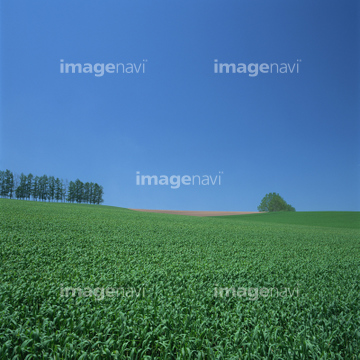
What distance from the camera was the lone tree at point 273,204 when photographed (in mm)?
83625

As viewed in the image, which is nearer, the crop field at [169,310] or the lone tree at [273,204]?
the crop field at [169,310]

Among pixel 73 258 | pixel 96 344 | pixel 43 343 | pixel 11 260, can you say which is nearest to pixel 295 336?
pixel 96 344

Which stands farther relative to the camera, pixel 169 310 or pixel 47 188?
pixel 47 188

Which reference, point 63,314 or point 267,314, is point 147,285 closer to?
point 63,314

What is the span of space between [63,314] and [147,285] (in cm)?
169

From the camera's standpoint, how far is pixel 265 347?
3.04 meters

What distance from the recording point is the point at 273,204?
84.4m

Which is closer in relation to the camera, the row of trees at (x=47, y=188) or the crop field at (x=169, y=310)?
the crop field at (x=169, y=310)

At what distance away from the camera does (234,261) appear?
305 inches

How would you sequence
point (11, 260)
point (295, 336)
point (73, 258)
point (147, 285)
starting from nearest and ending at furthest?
1. point (295, 336)
2. point (147, 285)
3. point (11, 260)
4. point (73, 258)

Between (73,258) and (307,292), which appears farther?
(73,258)

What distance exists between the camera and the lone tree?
274ft

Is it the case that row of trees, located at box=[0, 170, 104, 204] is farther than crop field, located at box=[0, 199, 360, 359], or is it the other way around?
row of trees, located at box=[0, 170, 104, 204]

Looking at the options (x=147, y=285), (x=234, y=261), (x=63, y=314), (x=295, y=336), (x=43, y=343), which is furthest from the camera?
(x=234, y=261)
